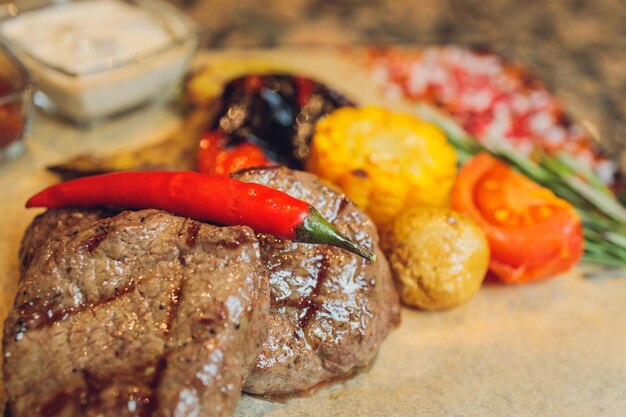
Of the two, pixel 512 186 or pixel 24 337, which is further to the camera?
pixel 512 186

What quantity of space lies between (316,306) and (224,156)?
146 centimetres

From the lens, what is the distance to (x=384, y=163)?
12.3ft

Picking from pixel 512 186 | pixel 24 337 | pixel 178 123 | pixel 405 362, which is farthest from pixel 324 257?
pixel 178 123

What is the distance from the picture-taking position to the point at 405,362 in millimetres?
3412

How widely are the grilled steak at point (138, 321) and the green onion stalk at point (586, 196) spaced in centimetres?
232

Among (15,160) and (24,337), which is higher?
(24,337)

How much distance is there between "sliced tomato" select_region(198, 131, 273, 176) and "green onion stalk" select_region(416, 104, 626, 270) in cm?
145

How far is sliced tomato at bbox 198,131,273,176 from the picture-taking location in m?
3.95

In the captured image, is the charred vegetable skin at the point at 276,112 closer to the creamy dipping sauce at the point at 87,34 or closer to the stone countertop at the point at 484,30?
the creamy dipping sauce at the point at 87,34

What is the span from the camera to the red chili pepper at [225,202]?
9.02 ft

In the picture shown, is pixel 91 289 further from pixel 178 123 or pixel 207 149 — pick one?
pixel 178 123

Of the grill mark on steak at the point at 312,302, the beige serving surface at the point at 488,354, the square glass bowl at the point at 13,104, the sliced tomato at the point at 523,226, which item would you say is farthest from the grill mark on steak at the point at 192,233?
the square glass bowl at the point at 13,104

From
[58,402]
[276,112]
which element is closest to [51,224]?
[58,402]

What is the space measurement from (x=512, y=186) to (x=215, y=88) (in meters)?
2.36
